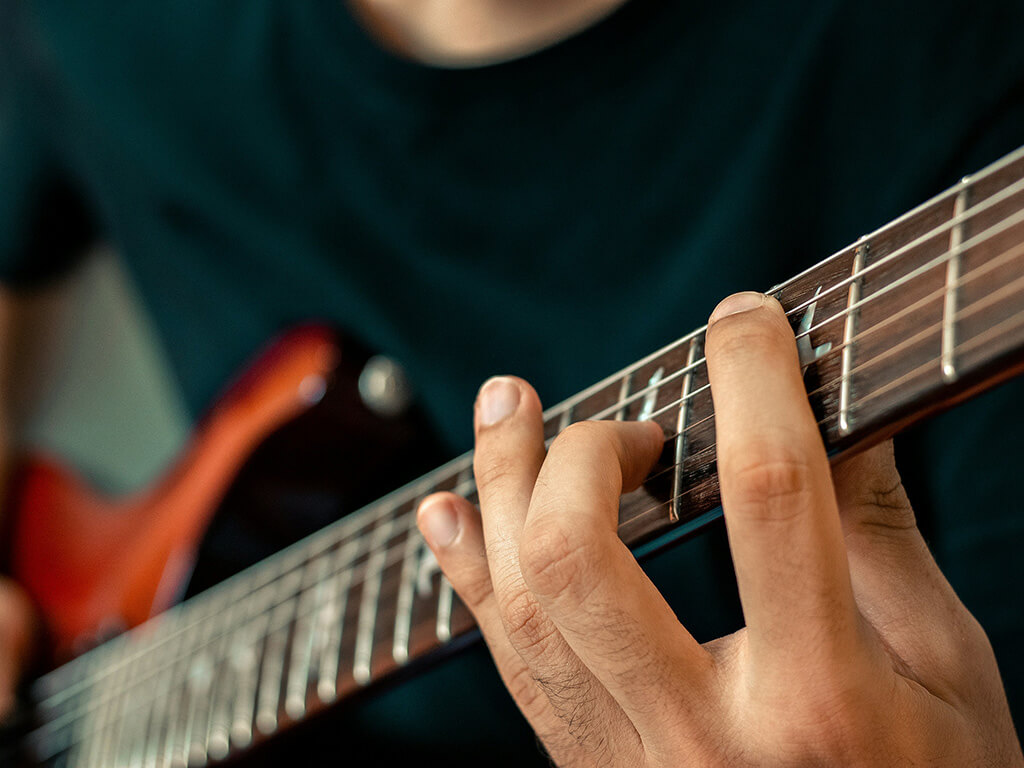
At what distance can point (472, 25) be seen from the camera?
2.44ft

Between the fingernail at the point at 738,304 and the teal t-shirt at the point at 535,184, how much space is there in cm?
18

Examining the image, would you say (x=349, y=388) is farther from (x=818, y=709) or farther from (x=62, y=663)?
(x=818, y=709)

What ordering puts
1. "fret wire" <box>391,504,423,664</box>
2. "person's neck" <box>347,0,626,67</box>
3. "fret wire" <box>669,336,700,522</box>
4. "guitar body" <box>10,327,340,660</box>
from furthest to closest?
1. "guitar body" <box>10,327,340,660</box>
2. "person's neck" <box>347,0,626,67</box>
3. "fret wire" <box>391,504,423,664</box>
4. "fret wire" <box>669,336,700,522</box>

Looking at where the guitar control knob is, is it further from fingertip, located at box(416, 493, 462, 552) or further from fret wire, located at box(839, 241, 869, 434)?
fret wire, located at box(839, 241, 869, 434)

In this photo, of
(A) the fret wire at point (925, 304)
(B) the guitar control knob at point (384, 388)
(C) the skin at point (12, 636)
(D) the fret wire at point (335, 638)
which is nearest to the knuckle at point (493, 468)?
(A) the fret wire at point (925, 304)

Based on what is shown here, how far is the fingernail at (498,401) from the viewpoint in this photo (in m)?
0.43

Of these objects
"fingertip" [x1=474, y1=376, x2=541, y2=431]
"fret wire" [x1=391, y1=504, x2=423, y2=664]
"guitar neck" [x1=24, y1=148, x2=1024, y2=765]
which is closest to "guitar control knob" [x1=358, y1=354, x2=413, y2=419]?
"guitar neck" [x1=24, y1=148, x2=1024, y2=765]

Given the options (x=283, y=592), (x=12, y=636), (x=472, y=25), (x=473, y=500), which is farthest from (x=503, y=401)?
(x=12, y=636)

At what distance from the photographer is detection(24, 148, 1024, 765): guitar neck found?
0.30 metres

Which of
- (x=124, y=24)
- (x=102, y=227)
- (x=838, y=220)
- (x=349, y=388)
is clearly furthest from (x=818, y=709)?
(x=102, y=227)

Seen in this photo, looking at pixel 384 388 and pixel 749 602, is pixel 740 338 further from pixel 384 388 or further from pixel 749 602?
pixel 384 388

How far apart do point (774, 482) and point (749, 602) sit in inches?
2.2

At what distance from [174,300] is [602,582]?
83cm

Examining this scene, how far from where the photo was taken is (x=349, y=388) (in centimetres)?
79
